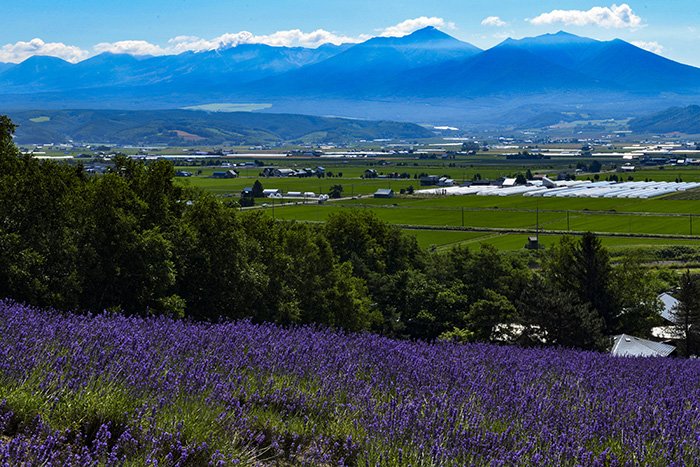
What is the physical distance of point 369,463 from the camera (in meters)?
5.62

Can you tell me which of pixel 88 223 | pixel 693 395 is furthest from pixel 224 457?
pixel 88 223

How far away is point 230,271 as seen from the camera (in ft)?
84.9

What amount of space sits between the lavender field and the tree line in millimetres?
8300

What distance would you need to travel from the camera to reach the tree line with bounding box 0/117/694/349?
20.4m

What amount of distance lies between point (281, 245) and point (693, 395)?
27.0 metres

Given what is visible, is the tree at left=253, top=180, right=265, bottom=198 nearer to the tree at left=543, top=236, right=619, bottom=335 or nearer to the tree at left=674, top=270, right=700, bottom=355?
the tree at left=543, top=236, right=619, bottom=335

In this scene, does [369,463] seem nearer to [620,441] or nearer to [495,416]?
[495,416]

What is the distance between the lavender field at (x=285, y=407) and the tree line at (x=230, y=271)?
8.30 meters

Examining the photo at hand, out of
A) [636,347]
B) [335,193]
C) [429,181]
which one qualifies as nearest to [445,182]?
[429,181]

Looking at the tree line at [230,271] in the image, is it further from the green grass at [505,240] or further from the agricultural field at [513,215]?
the agricultural field at [513,215]

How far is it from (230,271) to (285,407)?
1904 centimetres

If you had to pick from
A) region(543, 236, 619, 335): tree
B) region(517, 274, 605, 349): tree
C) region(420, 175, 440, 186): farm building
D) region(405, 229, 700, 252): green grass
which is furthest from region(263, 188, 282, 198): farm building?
region(517, 274, 605, 349): tree

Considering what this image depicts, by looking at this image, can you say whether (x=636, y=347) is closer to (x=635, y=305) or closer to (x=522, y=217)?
(x=635, y=305)

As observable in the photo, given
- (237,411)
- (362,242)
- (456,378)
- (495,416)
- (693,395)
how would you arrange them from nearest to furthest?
(237,411) → (495,416) → (456,378) → (693,395) → (362,242)
